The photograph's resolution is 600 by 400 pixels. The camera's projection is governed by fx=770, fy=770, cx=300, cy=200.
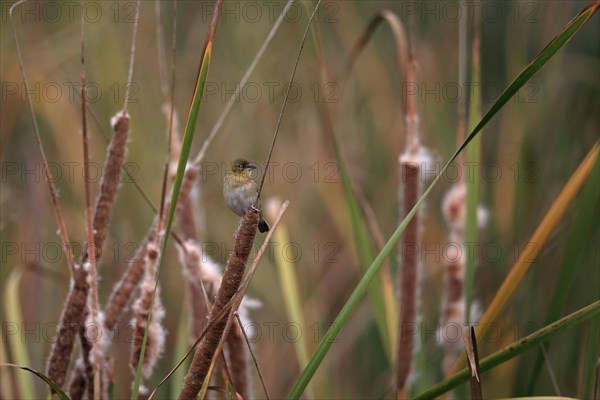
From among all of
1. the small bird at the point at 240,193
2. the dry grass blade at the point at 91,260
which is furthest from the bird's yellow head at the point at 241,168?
the dry grass blade at the point at 91,260

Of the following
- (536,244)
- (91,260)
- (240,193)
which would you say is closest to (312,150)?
(240,193)

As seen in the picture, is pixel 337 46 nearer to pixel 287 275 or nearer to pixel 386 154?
pixel 386 154

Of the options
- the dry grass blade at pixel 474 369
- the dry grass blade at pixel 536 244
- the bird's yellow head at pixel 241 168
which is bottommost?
the dry grass blade at pixel 474 369

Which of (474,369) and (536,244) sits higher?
(536,244)

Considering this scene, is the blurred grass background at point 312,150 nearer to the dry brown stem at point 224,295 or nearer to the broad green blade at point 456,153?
the broad green blade at point 456,153

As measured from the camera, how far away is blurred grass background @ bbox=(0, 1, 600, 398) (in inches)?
121

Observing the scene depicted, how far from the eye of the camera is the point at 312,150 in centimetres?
405

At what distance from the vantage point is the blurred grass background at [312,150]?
10.1ft

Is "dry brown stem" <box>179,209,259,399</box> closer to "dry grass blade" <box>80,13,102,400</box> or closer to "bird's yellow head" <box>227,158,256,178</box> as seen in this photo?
"dry grass blade" <box>80,13,102,400</box>

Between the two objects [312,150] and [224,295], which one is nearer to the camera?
[224,295]

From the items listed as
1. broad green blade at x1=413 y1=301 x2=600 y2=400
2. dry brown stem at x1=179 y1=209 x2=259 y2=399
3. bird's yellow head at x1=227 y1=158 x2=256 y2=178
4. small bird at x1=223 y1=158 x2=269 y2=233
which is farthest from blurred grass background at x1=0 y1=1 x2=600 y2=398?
dry brown stem at x1=179 y1=209 x2=259 y2=399

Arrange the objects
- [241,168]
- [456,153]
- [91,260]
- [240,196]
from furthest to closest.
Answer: [241,168] < [240,196] < [91,260] < [456,153]

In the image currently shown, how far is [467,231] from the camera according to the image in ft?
6.45

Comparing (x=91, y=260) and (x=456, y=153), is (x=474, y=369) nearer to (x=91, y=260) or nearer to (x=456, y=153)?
(x=456, y=153)
